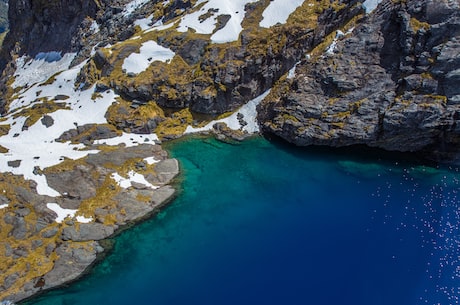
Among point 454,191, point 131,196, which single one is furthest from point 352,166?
point 131,196

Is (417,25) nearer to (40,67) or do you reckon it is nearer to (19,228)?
(19,228)

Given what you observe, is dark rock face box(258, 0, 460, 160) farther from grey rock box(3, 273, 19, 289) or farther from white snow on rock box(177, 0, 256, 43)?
grey rock box(3, 273, 19, 289)

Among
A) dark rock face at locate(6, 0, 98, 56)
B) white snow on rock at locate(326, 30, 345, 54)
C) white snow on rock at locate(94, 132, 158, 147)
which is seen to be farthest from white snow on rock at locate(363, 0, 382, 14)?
dark rock face at locate(6, 0, 98, 56)

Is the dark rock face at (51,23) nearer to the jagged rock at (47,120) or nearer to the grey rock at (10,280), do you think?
the jagged rock at (47,120)

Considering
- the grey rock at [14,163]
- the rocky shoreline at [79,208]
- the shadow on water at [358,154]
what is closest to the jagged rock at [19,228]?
the rocky shoreline at [79,208]

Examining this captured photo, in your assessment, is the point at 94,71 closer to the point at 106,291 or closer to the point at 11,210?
the point at 11,210

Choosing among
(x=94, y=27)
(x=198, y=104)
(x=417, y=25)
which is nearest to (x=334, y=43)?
(x=417, y=25)

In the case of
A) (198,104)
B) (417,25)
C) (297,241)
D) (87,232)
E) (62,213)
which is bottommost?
(87,232)
